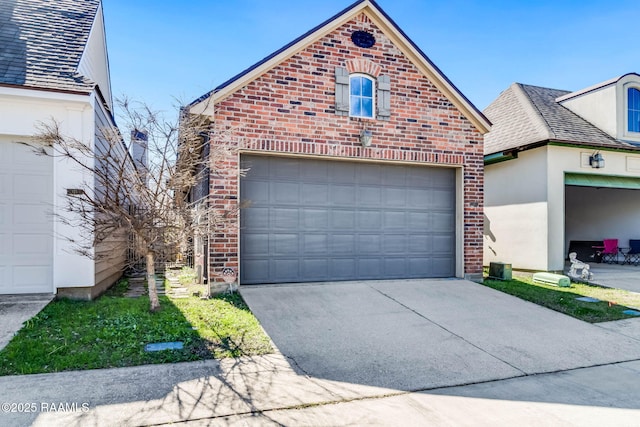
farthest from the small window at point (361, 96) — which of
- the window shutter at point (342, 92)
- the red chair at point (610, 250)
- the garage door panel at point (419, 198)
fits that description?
the red chair at point (610, 250)

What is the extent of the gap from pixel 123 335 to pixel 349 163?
5.68 meters

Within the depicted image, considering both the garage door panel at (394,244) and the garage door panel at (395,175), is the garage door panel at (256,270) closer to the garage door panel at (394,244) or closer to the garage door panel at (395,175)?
the garage door panel at (394,244)

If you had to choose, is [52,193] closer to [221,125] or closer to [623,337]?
[221,125]

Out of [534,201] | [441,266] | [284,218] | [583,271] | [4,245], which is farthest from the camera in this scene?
[534,201]

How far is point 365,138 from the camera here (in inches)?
337

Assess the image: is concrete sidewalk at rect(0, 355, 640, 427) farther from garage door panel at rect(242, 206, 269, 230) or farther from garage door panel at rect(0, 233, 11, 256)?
garage door panel at rect(242, 206, 269, 230)

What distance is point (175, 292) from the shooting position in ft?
27.1

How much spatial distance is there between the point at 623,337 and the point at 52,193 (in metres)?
9.63

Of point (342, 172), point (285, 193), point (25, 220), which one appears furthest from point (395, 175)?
point (25, 220)

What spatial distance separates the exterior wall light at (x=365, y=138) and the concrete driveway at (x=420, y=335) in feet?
10.1

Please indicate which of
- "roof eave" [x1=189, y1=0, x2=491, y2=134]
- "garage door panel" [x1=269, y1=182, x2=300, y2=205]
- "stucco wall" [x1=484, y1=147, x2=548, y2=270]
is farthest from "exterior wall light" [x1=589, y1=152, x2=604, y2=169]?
"garage door panel" [x1=269, y1=182, x2=300, y2=205]

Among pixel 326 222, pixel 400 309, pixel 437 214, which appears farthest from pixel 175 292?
pixel 437 214

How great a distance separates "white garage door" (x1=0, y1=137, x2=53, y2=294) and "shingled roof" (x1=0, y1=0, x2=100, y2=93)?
1.20m

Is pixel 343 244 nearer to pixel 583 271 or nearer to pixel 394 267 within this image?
pixel 394 267
